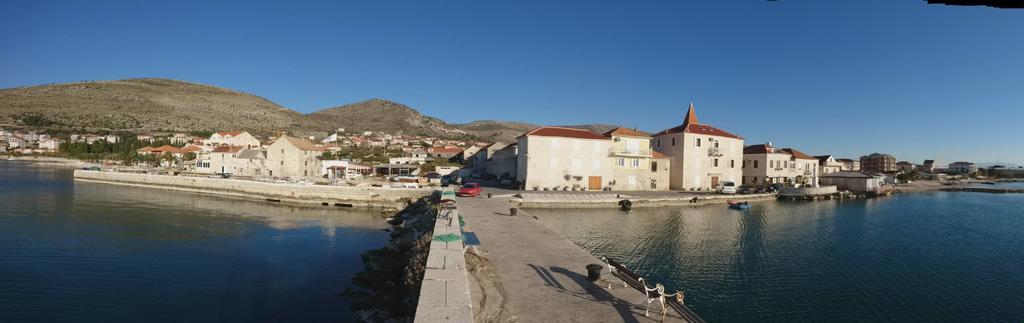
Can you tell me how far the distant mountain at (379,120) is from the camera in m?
165

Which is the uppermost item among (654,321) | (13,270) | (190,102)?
(190,102)

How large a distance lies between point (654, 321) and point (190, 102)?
165 meters

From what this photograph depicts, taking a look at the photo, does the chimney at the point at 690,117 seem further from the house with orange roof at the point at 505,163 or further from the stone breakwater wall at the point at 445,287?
the stone breakwater wall at the point at 445,287

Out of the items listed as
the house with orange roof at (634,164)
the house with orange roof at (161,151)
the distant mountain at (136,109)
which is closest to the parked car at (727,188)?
the house with orange roof at (634,164)

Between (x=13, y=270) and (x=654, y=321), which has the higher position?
(x=654, y=321)

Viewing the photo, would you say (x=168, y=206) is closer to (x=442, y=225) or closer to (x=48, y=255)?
A: (x=48, y=255)

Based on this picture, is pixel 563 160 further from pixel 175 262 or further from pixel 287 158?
pixel 287 158

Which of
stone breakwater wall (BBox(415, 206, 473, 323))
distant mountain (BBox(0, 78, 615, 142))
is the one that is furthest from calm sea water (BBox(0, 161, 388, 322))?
distant mountain (BBox(0, 78, 615, 142))

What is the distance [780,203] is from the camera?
42.9 m

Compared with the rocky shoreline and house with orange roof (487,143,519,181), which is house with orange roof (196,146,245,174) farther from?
the rocky shoreline

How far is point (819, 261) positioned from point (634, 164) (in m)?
26.4

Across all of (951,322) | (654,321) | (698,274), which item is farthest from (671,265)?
(654,321)

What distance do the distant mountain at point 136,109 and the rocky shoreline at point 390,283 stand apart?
115 metres

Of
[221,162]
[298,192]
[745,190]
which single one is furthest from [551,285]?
[221,162]
